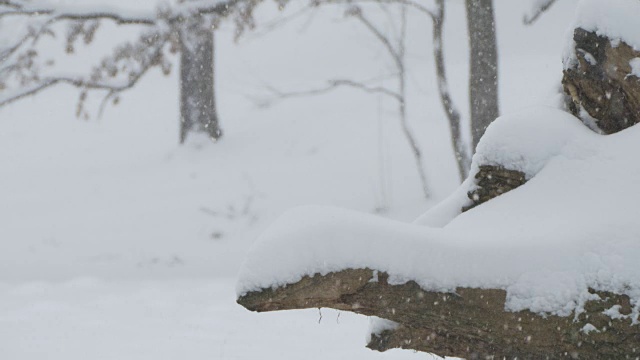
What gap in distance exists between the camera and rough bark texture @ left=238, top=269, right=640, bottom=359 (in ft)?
10.3

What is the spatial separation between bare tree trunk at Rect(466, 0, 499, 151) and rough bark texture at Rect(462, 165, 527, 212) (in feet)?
16.3

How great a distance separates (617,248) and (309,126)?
10.8 m

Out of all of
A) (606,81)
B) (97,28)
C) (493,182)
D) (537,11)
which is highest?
(97,28)

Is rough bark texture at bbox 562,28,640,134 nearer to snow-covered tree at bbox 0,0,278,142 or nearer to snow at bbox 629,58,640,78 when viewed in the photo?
snow at bbox 629,58,640,78

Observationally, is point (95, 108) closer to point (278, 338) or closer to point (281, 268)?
point (278, 338)

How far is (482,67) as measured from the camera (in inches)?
340

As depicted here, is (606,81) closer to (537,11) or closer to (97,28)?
(537,11)

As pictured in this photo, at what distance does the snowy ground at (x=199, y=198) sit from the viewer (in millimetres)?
7465

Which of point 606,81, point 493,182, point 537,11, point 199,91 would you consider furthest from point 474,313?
point 199,91

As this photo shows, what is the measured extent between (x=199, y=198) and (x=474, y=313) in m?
9.00

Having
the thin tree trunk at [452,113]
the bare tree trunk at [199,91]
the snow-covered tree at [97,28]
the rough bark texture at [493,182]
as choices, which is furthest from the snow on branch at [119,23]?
the rough bark texture at [493,182]

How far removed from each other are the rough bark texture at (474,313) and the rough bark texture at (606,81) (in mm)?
914

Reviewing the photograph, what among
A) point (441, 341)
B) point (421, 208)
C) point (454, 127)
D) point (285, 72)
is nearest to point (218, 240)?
point (421, 208)

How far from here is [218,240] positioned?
10.8m
